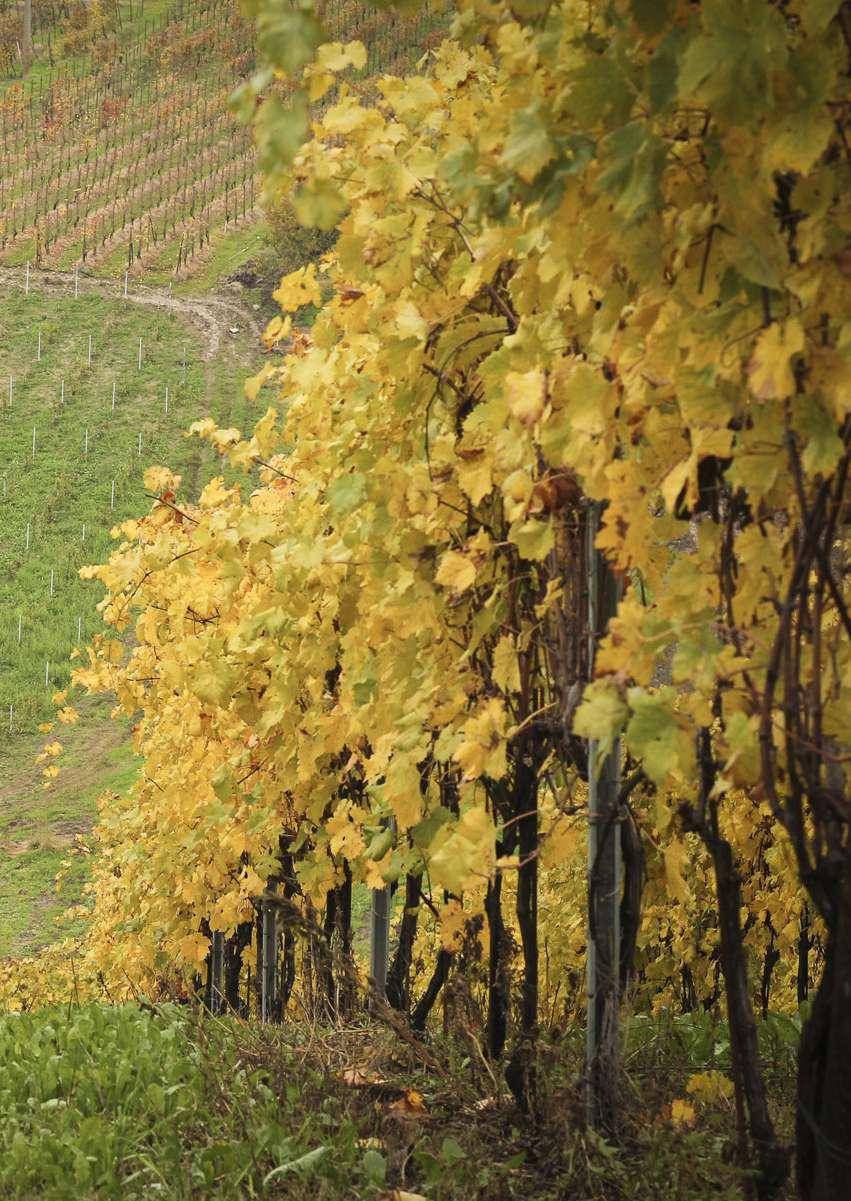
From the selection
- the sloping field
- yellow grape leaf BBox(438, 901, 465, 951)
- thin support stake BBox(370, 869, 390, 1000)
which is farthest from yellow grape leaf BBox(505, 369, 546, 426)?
the sloping field

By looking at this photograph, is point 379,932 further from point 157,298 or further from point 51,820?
point 157,298

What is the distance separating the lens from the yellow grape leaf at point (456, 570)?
253 cm

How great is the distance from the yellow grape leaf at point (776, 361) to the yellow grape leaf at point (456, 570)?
960 millimetres

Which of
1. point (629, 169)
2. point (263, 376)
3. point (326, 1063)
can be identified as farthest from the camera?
point (263, 376)

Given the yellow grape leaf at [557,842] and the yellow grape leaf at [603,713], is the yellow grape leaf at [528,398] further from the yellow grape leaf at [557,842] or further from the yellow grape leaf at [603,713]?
the yellow grape leaf at [557,842]

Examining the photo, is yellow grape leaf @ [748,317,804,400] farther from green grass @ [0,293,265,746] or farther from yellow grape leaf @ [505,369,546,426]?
green grass @ [0,293,265,746]

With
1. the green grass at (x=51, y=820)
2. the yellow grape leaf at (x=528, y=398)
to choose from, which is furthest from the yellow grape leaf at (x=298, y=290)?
the green grass at (x=51, y=820)

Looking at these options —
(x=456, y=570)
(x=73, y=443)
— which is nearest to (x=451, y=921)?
(x=456, y=570)

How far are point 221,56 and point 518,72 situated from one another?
67429mm

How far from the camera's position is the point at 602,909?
116 inches

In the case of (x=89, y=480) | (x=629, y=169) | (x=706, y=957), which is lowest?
(x=706, y=957)

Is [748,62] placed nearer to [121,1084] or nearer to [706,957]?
[121,1084]

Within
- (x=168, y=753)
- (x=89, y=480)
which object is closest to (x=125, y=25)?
(x=89, y=480)

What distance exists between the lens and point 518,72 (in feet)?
6.98
